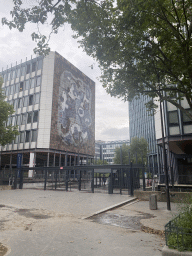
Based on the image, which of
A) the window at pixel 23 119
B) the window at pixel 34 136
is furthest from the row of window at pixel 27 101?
the window at pixel 34 136

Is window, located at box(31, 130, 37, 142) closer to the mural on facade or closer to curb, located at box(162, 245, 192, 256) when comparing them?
the mural on facade

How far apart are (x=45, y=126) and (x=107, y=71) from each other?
1362 inches

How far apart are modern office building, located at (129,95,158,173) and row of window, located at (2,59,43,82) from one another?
42.6 m

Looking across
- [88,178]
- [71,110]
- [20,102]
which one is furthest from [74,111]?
[88,178]

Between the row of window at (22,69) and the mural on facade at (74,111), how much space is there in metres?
6.20

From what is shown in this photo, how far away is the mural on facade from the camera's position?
47812 millimetres

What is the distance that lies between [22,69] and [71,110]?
16.4 meters

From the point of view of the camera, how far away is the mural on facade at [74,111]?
47812 millimetres

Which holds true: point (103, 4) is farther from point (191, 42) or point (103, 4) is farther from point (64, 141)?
→ point (64, 141)

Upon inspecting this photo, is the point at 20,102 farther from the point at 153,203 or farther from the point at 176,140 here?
the point at 153,203

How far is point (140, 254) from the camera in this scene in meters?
5.17

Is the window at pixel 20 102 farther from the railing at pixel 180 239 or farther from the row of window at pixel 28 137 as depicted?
the railing at pixel 180 239

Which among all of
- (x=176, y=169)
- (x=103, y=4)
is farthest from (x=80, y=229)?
(x=176, y=169)

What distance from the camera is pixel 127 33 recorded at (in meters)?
10.1
